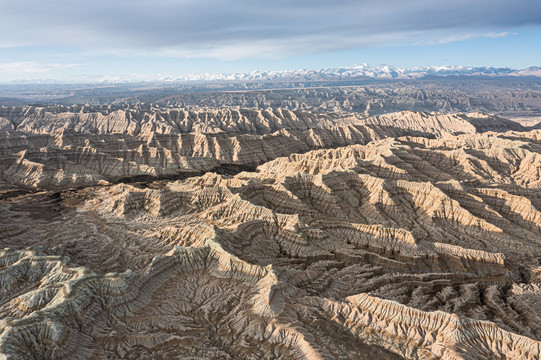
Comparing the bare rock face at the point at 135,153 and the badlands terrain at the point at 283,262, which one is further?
the bare rock face at the point at 135,153

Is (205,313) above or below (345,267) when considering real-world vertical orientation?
above

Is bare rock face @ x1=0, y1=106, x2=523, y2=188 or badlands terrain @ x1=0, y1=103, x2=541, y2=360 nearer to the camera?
badlands terrain @ x1=0, y1=103, x2=541, y2=360

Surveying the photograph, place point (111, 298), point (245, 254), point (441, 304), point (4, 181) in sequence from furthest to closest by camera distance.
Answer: point (4, 181), point (245, 254), point (441, 304), point (111, 298)

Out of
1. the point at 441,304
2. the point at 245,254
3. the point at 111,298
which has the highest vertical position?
the point at 111,298

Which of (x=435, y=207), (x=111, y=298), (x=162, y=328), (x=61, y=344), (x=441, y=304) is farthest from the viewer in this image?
(x=435, y=207)

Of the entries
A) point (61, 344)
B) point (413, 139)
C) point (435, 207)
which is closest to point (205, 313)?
point (61, 344)

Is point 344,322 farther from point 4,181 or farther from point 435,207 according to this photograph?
point 4,181

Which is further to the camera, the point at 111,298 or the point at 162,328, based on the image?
the point at 111,298

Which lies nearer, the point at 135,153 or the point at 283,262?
the point at 283,262
